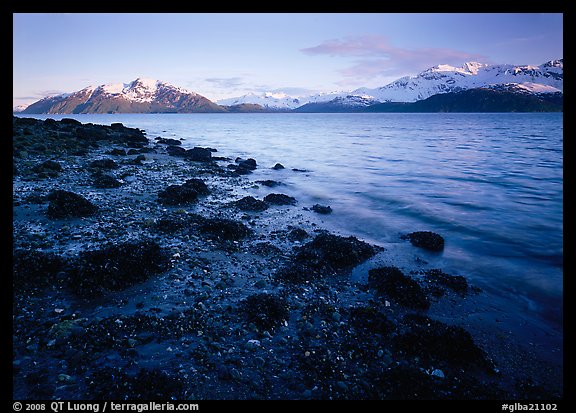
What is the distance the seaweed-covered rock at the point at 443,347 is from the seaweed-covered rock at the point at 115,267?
7042 millimetres

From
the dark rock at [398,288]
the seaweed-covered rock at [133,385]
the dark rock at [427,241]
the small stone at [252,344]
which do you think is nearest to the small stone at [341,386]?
the small stone at [252,344]

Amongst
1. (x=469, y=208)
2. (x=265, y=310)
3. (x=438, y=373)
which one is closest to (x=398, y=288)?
(x=438, y=373)

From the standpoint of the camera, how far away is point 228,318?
7.25 metres

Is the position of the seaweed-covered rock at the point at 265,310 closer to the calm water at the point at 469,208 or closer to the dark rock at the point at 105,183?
the calm water at the point at 469,208

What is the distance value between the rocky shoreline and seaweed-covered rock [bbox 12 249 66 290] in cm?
4

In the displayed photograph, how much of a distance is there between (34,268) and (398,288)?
33.8 feet

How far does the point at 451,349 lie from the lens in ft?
21.5

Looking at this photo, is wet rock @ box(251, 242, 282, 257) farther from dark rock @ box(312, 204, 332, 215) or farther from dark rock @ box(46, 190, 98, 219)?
dark rock @ box(46, 190, 98, 219)

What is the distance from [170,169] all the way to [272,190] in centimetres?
1009

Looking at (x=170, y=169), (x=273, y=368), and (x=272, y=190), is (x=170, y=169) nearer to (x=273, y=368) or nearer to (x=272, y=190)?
(x=272, y=190)

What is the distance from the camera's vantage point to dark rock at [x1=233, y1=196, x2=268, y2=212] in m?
16.2

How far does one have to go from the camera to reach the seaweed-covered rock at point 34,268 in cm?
786

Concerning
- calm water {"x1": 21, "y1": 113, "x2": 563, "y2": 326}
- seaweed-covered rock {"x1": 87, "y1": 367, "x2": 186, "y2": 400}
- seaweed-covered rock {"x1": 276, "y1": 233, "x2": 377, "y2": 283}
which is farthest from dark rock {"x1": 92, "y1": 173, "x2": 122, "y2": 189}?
seaweed-covered rock {"x1": 87, "y1": 367, "x2": 186, "y2": 400}

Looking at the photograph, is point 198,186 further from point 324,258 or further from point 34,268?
point 324,258
